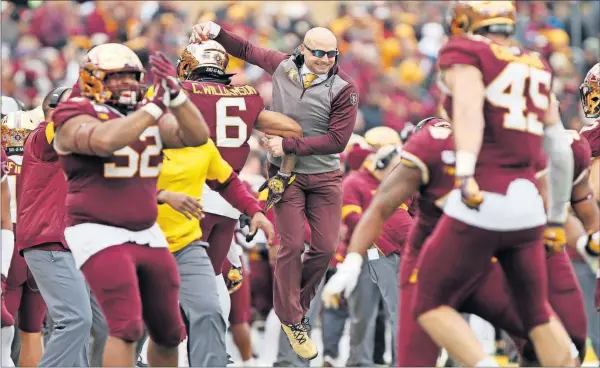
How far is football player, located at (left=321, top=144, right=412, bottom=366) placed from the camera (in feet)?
35.1

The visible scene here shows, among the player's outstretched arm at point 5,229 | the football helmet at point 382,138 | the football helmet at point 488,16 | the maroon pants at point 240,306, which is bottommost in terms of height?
the maroon pants at point 240,306

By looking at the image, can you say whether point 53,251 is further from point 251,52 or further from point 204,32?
point 251,52

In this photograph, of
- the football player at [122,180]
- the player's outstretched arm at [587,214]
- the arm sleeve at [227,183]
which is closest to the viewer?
the football player at [122,180]

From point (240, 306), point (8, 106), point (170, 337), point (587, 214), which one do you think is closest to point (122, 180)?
point (170, 337)

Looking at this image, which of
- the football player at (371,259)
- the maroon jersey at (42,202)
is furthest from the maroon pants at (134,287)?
the football player at (371,259)

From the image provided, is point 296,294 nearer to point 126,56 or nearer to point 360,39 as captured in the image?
point 126,56

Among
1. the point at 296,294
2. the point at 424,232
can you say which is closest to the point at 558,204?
the point at 424,232

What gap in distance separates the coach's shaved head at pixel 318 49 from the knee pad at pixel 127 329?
9.38 ft

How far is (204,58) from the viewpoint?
8.76 m

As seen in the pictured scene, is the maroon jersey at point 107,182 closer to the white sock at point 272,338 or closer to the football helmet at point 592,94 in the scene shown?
the football helmet at point 592,94

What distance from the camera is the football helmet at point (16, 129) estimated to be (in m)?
9.67

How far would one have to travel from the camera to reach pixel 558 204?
681 centimetres

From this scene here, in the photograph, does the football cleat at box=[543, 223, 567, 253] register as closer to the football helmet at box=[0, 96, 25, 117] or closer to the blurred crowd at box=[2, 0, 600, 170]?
the football helmet at box=[0, 96, 25, 117]

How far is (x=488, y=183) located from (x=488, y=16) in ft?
2.62
